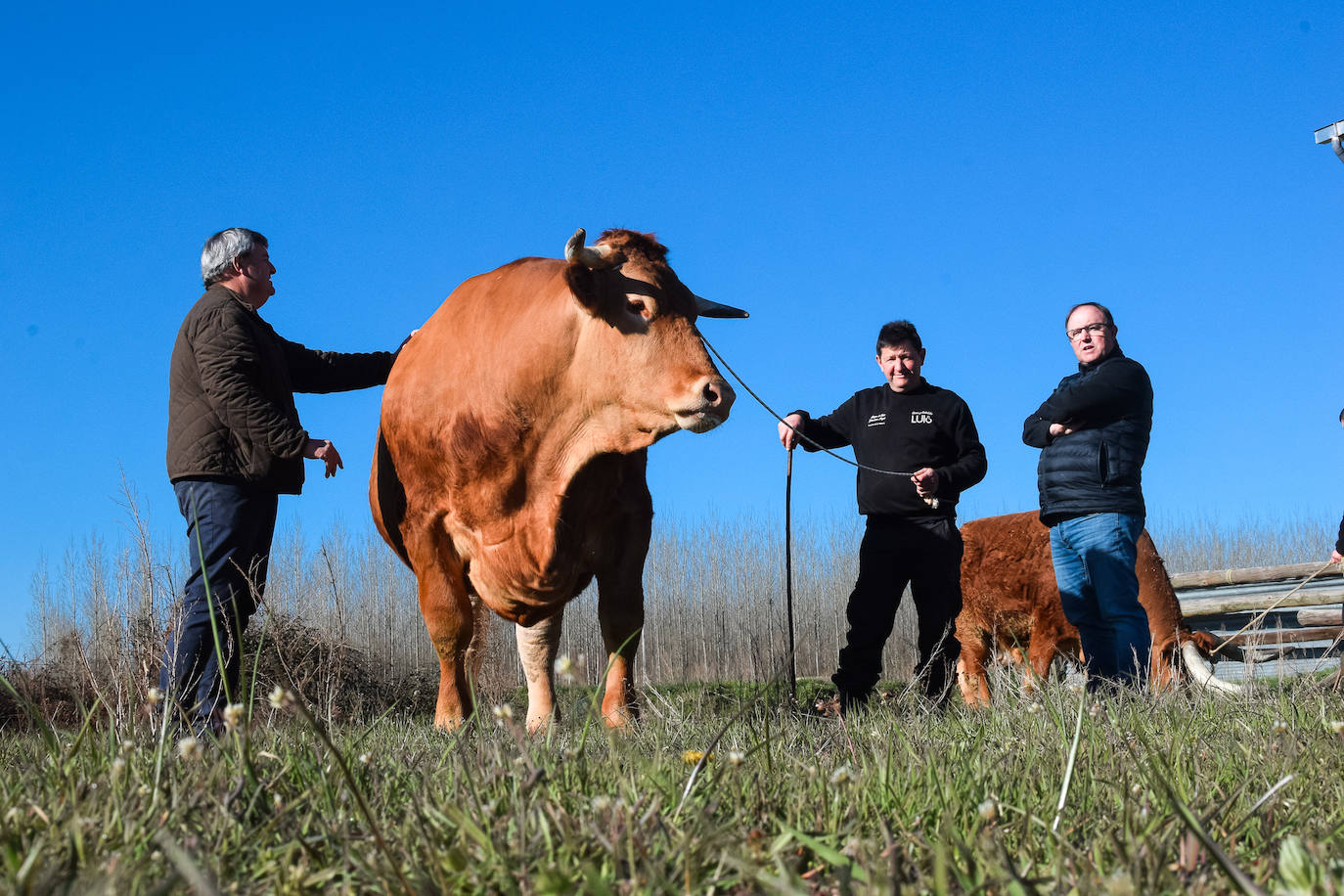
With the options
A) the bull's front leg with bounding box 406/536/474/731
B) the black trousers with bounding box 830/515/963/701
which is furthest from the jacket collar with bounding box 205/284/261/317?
the black trousers with bounding box 830/515/963/701

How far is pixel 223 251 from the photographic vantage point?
485 cm

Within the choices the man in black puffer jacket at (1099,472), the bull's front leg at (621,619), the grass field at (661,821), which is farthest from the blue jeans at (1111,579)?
the grass field at (661,821)

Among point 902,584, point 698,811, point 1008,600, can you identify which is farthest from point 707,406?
point 1008,600

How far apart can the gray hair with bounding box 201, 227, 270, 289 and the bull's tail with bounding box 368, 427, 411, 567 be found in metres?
1.01

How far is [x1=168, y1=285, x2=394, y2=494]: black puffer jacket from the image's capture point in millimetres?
4363

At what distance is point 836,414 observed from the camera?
6.39m

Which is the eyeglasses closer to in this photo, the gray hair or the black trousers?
the black trousers

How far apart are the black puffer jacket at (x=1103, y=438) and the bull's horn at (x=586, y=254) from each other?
2611mm

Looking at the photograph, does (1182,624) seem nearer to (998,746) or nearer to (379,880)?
(998,746)

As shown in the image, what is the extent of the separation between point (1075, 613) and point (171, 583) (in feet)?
15.1

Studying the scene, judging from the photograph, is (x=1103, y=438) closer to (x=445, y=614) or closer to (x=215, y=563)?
(x=445, y=614)

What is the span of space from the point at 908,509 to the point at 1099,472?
1.00 metres

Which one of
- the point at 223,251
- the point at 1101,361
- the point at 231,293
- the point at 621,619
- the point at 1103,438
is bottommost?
the point at 621,619

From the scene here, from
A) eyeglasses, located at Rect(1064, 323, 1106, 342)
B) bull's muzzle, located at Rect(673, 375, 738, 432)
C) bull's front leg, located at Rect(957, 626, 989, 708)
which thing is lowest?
bull's front leg, located at Rect(957, 626, 989, 708)
